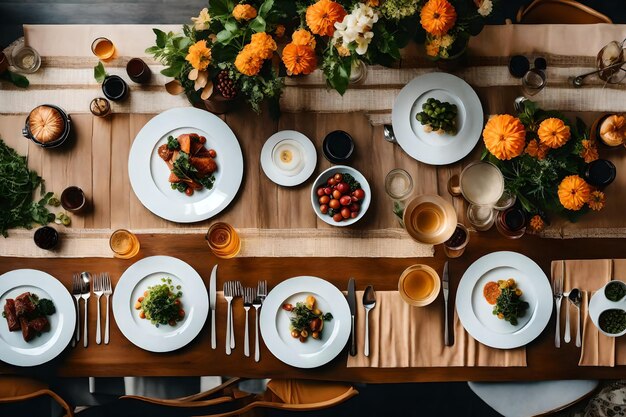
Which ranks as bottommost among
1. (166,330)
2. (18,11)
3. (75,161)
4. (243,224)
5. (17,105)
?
(166,330)

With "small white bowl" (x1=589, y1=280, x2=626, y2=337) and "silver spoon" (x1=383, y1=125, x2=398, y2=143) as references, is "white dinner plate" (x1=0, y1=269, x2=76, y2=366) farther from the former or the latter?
"small white bowl" (x1=589, y1=280, x2=626, y2=337)

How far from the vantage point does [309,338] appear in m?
1.98

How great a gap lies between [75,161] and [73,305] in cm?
59

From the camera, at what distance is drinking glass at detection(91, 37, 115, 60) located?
205cm

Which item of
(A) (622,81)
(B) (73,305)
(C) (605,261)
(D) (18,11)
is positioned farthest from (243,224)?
(D) (18,11)

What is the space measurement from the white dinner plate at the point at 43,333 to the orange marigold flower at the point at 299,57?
1255 millimetres

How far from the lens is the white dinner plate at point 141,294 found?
1978 millimetres

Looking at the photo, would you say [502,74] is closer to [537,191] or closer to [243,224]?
[537,191]

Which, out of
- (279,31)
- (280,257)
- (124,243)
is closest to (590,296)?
(280,257)

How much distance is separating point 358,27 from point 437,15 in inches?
12.4

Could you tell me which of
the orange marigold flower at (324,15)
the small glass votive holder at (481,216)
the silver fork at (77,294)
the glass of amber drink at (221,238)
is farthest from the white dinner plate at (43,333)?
the small glass votive holder at (481,216)

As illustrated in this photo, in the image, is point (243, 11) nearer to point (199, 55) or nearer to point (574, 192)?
point (199, 55)

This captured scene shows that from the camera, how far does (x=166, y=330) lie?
1.99 metres

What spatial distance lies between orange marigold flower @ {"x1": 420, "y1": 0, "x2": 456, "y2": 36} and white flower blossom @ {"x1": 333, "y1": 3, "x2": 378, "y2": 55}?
0.19m
